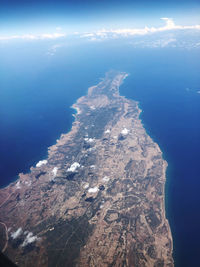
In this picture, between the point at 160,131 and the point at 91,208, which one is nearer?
the point at 91,208

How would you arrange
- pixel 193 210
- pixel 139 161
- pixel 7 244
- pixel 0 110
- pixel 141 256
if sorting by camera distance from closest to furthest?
pixel 141 256, pixel 7 244, pixel 193 210, pixel 139 161, pixel 0 110

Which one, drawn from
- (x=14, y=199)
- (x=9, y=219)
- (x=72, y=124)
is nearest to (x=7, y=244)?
(x=9, y=219)

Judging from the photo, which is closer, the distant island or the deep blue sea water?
the distant island

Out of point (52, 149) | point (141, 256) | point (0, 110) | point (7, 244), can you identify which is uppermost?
point (0, 110)

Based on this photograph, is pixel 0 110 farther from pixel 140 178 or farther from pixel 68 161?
pixel 140 178

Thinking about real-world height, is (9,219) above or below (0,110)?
below

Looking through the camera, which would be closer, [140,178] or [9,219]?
[9,219]

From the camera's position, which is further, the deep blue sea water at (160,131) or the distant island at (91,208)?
the deep blue sea water at (160,131)

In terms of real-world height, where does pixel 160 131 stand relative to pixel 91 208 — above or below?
above
